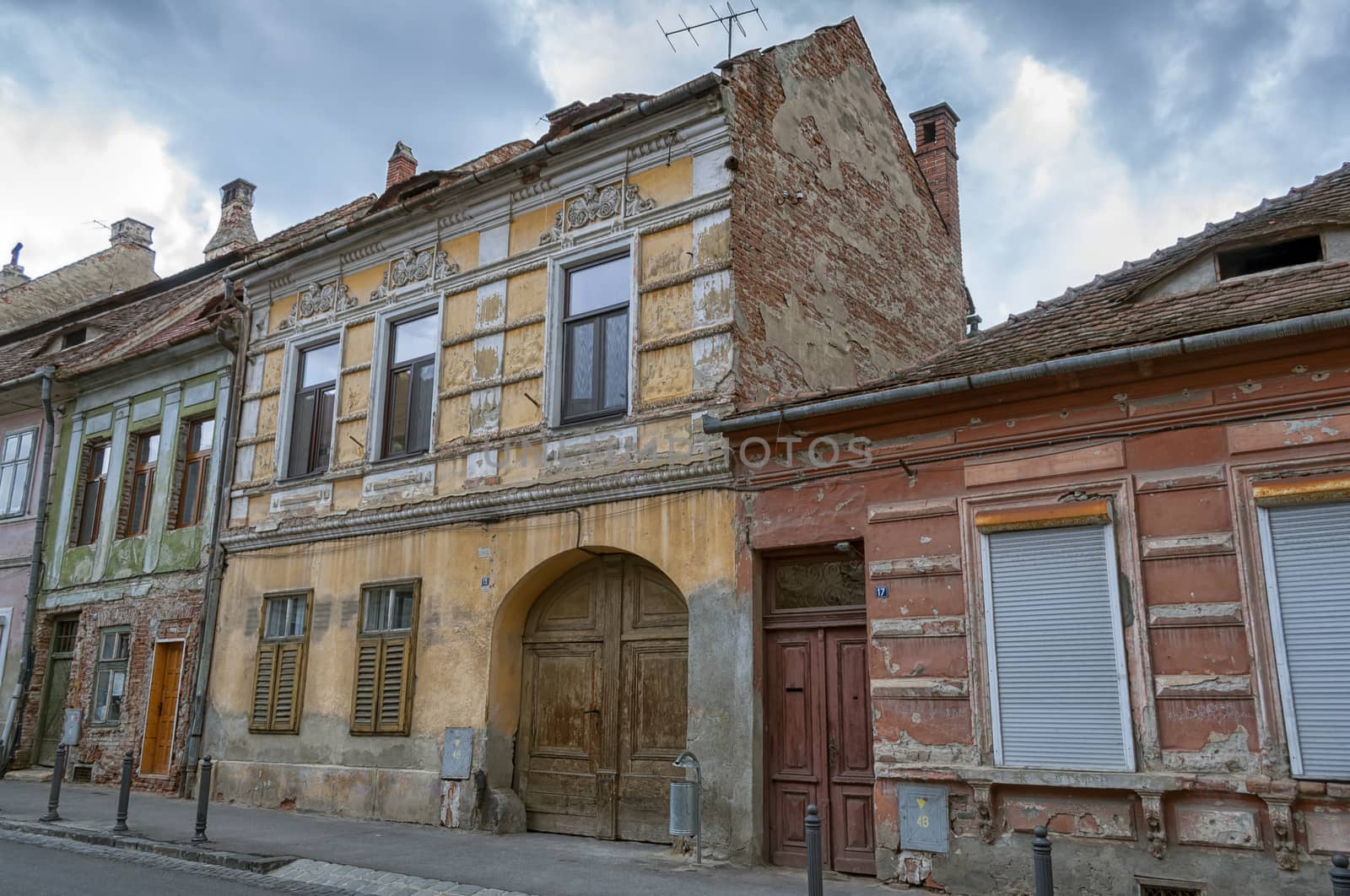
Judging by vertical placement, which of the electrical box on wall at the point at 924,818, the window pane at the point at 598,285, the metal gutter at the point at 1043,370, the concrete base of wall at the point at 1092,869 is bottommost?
the concrete base of wall at the point at 1092,869

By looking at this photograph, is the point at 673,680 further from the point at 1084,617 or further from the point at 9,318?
the point at 9,318

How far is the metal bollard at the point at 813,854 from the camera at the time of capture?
6.18 m

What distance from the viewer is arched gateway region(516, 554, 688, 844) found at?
34.3 feet

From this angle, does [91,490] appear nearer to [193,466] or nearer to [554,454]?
[193,466]

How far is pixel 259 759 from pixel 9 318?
1751 centimetres

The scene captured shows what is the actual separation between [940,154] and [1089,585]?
11358mm

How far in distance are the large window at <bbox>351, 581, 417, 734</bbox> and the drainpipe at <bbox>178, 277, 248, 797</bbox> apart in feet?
10.4

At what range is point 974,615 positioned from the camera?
8.34m

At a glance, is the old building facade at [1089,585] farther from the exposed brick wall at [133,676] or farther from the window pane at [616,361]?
the exposed brick wall at [133,676]

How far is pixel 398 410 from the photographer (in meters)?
13.4

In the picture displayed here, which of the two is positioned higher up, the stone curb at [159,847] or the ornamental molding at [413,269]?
the ornamental molding at [413,269]

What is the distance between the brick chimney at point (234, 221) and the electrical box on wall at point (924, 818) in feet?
70.0

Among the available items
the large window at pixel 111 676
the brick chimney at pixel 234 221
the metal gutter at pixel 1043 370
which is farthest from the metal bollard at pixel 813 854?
the brick chimney at pixel 234 221

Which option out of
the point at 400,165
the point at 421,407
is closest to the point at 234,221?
the point at 400,165
